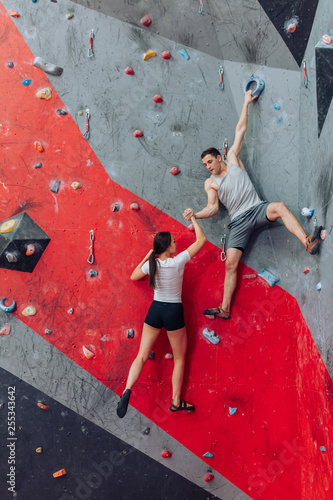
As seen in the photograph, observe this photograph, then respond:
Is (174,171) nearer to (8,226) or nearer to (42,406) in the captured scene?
(8,226)

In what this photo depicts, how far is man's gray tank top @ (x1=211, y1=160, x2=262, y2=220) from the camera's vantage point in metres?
3.47

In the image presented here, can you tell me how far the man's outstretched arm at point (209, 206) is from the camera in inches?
134

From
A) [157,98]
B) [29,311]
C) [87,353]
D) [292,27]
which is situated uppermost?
[292,27]

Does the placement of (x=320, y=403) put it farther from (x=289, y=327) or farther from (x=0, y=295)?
(x=0, y=295)

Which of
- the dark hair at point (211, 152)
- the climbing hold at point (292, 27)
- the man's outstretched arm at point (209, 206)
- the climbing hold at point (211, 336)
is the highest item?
the climbing hold at point (292, 27)

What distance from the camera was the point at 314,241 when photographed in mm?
3059

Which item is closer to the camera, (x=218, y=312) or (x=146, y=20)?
(x=218, y=312)

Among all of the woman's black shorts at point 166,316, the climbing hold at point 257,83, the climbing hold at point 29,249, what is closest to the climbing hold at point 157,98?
the climbing hold at point 257,83

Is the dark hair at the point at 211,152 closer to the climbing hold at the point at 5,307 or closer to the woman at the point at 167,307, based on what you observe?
the woman at the point at 167,307

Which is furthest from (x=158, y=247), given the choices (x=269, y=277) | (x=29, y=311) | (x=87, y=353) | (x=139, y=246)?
(x=29, y=311)

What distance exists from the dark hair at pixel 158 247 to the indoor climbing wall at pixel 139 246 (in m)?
0.40

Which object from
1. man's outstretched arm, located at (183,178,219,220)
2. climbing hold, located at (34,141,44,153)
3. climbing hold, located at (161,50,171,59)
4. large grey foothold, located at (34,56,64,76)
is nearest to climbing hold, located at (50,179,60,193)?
climbing hold, located at (34,141,44,153)

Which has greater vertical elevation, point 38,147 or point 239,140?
point 239,140

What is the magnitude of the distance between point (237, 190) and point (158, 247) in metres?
0.84
